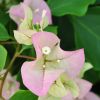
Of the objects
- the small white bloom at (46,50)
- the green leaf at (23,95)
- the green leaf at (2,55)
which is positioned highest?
the small white bloom at (46,50)

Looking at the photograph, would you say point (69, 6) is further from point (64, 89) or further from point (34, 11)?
point (64, 89)

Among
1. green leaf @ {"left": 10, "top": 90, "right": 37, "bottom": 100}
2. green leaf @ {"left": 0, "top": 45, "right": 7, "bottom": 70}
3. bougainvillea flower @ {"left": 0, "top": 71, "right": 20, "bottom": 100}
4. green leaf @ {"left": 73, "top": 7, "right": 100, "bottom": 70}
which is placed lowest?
bougainvillea flower @ {"left": 0, "top": 71, "right": 20, "bottom": 100}

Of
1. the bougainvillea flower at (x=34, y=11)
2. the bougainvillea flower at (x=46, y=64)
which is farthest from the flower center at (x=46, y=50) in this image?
the bougainvillea flower at (x=34, y=11)

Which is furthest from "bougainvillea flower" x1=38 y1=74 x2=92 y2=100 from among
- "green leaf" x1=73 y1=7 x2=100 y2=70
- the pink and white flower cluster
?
"green leaf" x1=73 y1=7 x2=100 y2=70

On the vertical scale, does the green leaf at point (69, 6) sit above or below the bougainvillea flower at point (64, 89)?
above

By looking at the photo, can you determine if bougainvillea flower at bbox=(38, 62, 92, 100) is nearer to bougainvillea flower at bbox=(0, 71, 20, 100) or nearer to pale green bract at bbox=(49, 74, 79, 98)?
pale green bract at bbox=(49, 74, 79, 98)

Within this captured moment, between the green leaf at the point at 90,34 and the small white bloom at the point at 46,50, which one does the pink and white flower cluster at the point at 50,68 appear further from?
the green leaf at the point at 90,34
